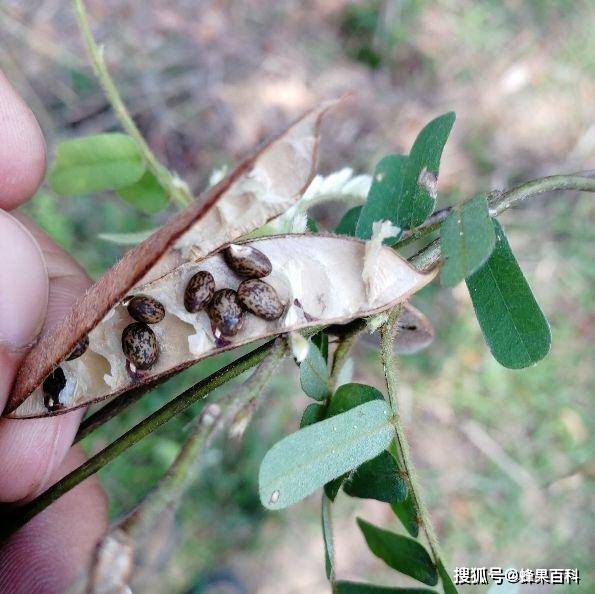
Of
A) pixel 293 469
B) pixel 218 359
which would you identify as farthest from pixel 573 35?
pixel 293 469

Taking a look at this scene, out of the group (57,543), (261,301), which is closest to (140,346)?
(261,301)

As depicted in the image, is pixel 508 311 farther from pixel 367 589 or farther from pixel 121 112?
pixel 121 112

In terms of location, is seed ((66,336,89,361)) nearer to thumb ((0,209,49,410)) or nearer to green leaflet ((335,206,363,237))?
thumb ((0,209,49,410))

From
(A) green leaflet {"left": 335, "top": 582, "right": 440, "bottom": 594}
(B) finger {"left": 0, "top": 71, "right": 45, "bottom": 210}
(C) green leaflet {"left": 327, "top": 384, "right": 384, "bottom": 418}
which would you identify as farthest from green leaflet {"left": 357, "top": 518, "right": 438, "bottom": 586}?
(B) finger {"left": 0, "top": 71, "right": 45, "bottom": 210}

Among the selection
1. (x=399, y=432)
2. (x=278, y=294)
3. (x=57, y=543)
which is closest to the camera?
(x=399, y=432)

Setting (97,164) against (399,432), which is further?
(97,164)

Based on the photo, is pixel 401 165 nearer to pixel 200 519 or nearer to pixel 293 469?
pixel 293 469

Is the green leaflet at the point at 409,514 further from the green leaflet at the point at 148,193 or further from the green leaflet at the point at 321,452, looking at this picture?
the green leaflet at the point at 148,193
